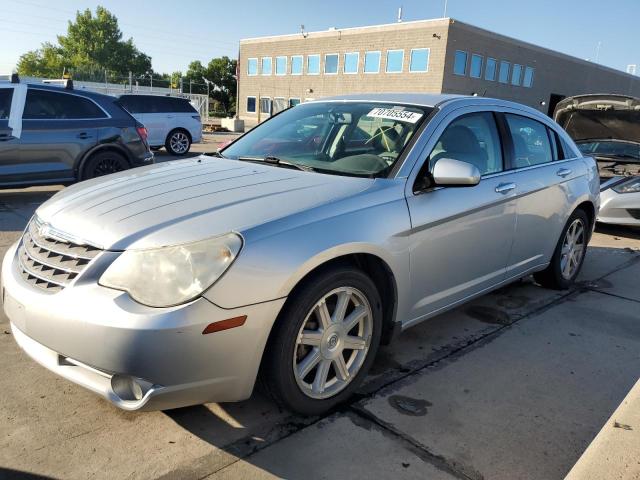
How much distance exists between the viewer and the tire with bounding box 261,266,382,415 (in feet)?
7.78

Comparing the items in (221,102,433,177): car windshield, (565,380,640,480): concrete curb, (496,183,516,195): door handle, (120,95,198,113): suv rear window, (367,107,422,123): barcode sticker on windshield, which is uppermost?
(120,95,198,113): suv rear window

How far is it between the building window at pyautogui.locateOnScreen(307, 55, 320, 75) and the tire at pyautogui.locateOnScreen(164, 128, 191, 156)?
30.5 m

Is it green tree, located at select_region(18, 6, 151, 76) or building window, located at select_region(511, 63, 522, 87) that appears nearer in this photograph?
building window, located at select_region(511, 63, 522, 87)

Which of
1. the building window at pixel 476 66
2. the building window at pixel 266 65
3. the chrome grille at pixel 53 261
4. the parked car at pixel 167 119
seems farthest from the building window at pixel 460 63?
the chrome grille at pixel 53 261

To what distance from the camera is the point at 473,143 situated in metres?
3.58

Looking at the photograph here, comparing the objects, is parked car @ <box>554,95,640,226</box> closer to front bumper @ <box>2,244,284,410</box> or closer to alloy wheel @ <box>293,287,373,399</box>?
alloy wheel @ <box>293,287,373,399</box>

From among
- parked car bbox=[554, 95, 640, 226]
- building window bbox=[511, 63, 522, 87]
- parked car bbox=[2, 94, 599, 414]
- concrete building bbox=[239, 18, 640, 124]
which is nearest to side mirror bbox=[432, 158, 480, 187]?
parked car bbox=[2, 94, 599, 414]

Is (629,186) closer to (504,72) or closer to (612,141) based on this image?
(612,141)

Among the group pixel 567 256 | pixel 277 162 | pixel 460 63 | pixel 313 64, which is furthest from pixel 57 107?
pixel 313 64

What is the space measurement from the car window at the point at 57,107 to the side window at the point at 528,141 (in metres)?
5.92

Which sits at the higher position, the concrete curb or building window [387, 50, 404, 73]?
building window [387, 50, 404, 73]

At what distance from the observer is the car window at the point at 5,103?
6910 millimetres

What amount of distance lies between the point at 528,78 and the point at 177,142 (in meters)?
37.1

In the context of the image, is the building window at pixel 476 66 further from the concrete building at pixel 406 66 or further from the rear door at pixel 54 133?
the rear door at pixel 54 133
